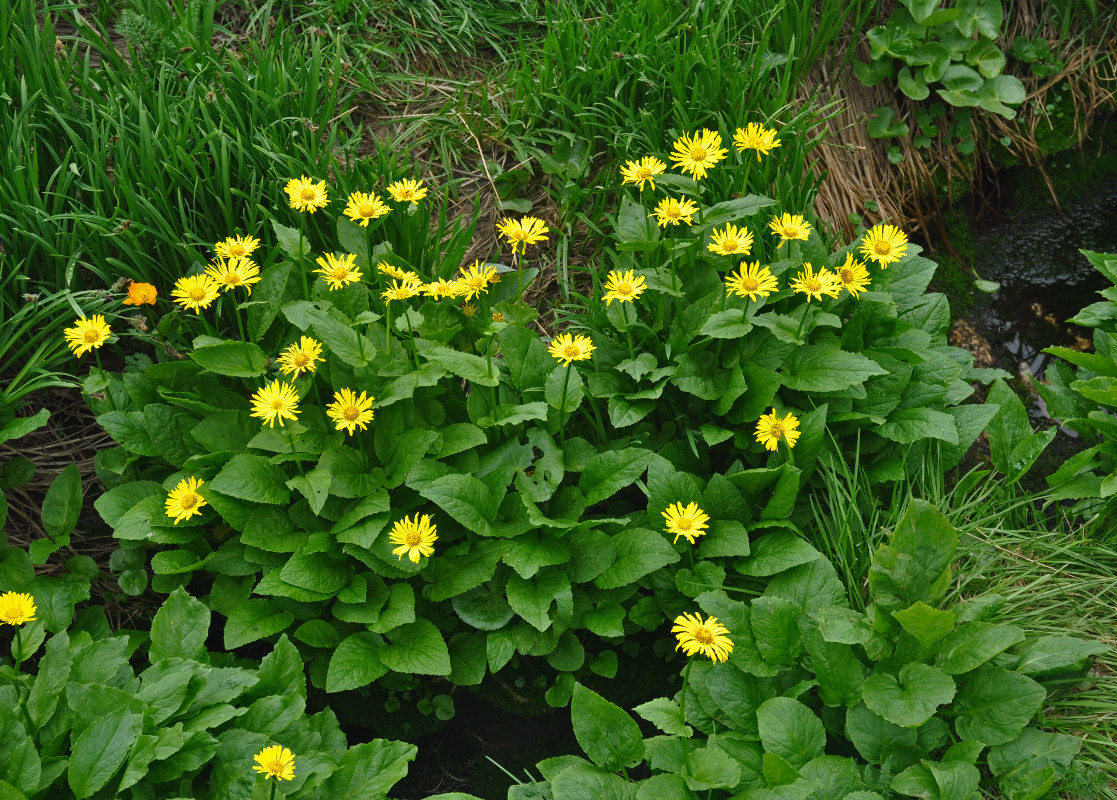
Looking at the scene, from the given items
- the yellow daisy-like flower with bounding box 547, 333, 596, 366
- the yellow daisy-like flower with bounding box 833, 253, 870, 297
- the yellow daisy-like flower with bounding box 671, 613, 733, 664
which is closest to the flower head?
the yellow daisy-like flower with bounding box 547, 333, 596, 366

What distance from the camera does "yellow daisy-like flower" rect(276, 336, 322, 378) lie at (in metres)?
2.47

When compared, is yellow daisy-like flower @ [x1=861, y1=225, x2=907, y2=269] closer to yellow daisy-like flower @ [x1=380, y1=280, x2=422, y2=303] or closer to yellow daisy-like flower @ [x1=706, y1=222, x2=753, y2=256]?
yellow daisy-like flower @ [x1=706, y1=222, x2=753, y2=256]

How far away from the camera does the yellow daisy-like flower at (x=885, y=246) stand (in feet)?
9.23

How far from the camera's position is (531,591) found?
2578mm

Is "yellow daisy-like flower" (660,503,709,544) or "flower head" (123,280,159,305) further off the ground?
"flower head" (123,280,159,305)

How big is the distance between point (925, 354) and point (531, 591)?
143 centimetres

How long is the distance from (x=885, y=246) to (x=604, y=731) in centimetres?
157

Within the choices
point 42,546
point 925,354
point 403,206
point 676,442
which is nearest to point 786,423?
point 676,442

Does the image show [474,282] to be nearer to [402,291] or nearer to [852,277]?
[402,291]

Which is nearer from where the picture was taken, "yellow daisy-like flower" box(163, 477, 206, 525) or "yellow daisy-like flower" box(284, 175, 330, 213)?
"yellow daisy-like flower" box(163, 477, 206, 525)

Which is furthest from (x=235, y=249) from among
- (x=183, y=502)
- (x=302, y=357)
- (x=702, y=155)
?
(x=702, y=155)

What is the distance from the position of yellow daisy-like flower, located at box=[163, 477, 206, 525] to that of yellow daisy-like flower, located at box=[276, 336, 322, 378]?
39 centimetres

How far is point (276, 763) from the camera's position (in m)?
1.94

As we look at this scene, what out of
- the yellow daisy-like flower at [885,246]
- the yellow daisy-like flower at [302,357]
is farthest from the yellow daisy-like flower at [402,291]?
the yellow daisy-like flower at [885,246]
